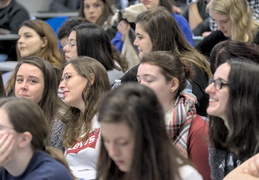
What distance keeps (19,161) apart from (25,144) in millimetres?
83

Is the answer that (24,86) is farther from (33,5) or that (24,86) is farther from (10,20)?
(33,5)

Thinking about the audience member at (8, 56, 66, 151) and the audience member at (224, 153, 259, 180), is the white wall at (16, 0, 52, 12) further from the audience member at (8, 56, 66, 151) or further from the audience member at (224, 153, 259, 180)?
the audience member at (224, 153, 259, 180)

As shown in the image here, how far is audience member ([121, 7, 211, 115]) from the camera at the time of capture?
3.91m

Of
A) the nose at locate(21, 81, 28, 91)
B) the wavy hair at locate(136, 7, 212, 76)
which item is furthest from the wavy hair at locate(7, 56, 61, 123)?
the wavy hair at locate(136, 7, 212, 76)

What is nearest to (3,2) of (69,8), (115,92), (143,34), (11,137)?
(69,8)

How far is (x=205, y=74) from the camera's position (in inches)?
155

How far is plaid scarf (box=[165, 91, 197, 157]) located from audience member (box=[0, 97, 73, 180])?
742 mm

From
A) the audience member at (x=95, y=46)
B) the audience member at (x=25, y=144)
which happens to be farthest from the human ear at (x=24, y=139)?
the audience member at (x=95, y=46)

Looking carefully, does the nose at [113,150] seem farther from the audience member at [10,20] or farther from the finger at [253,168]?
the audience member at [10,20]

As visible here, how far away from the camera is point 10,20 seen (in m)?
6.48

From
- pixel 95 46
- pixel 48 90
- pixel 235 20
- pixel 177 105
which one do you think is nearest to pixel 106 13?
pixel 95 46

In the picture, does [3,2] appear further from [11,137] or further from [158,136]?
[158,136]

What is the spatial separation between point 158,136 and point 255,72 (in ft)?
2.63

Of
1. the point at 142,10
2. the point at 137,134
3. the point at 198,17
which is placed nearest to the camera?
the point at 137,134
